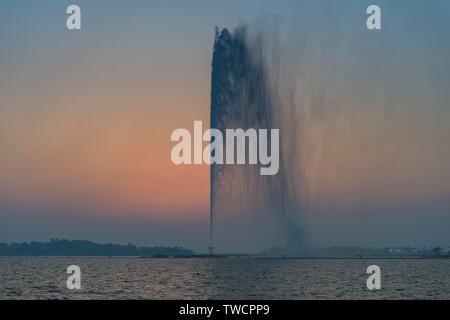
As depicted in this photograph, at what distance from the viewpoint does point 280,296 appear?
176 ft

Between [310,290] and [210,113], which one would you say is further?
[210,113]

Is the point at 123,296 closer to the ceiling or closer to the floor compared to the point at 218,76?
closer to the floor

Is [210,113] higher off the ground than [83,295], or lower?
higher

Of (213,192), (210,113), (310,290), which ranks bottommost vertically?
(310,290)

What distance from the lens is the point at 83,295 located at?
181ft

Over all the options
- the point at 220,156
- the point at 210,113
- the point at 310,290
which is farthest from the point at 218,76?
the point at 310,290
